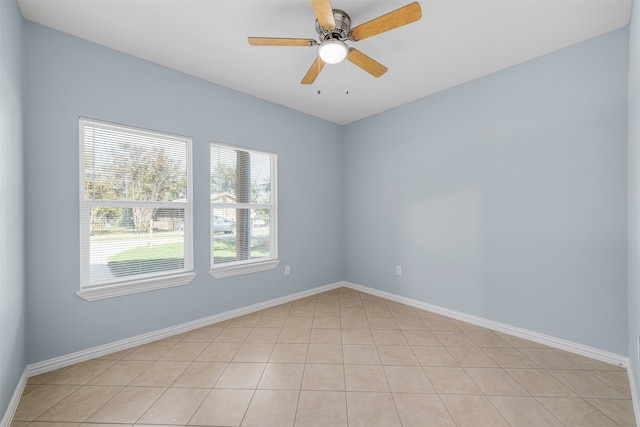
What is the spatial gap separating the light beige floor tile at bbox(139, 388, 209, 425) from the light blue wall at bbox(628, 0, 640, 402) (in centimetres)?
279

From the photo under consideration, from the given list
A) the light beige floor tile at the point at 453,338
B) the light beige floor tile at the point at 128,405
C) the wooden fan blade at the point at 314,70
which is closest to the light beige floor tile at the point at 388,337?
the light beige floor tile at the point at 453,338

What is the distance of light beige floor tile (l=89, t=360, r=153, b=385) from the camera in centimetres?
201

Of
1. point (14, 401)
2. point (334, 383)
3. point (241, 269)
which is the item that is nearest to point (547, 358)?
point (334, 383)

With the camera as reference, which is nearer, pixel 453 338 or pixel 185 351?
pixel 185 351

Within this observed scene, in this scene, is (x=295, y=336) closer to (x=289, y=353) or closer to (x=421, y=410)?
(x=289, y=353)

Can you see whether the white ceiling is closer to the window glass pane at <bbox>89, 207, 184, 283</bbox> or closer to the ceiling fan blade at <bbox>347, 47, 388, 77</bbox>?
the ceiling fan blade at <bbox>347, 47, 388, 77</bbox>

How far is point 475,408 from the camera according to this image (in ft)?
5.63

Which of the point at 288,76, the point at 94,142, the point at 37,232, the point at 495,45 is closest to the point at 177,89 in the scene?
the point at 94,142

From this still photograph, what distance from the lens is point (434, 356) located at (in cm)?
234

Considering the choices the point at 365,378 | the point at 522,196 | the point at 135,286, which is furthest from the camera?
the point at 522,196

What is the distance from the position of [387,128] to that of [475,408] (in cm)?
327

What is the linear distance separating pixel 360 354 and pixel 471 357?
94 cm

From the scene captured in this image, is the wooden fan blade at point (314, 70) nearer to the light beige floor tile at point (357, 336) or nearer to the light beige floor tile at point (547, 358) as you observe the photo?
the light beige floor tile at point (357, 336)

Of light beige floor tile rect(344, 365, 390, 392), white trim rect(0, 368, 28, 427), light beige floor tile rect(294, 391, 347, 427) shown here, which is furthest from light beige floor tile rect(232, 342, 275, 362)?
white trim rect(0, 368, 28, 427)
